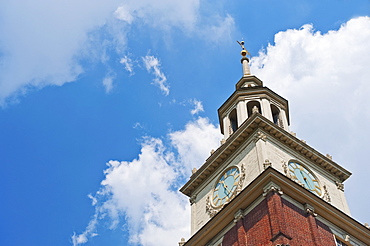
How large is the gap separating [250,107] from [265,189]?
13.7 m

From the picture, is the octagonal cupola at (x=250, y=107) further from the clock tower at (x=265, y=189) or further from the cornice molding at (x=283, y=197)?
the cornice molding at (x=283, y=197)

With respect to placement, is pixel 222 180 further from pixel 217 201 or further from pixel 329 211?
pixel 329 211

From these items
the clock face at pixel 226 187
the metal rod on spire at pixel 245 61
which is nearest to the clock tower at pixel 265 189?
the clock face at pixel 226 187

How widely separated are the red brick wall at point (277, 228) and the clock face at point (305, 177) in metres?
4.06

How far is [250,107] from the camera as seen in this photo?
45.3 metres

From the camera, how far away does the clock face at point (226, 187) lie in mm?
36781

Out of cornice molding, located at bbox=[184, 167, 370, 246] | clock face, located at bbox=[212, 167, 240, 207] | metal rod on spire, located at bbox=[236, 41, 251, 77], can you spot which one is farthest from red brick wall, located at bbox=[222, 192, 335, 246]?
metal rod on spire, located at bbox=[236, 41, 251, 77]

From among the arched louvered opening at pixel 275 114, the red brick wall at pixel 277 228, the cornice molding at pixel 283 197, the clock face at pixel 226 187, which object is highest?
the arched louvered opening at pixel 275 114

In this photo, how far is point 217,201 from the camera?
37469 mm

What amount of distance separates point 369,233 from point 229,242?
350 inches

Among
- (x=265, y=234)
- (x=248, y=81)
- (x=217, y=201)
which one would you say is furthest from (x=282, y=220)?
(x=248, y=81)

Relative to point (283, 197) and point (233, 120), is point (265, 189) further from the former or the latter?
point (233, 120)

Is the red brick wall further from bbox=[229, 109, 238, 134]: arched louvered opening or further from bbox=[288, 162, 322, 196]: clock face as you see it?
bbox=[229, 109, 238, 134]: arched louvered opening

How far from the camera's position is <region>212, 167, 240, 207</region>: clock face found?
36.8 m
